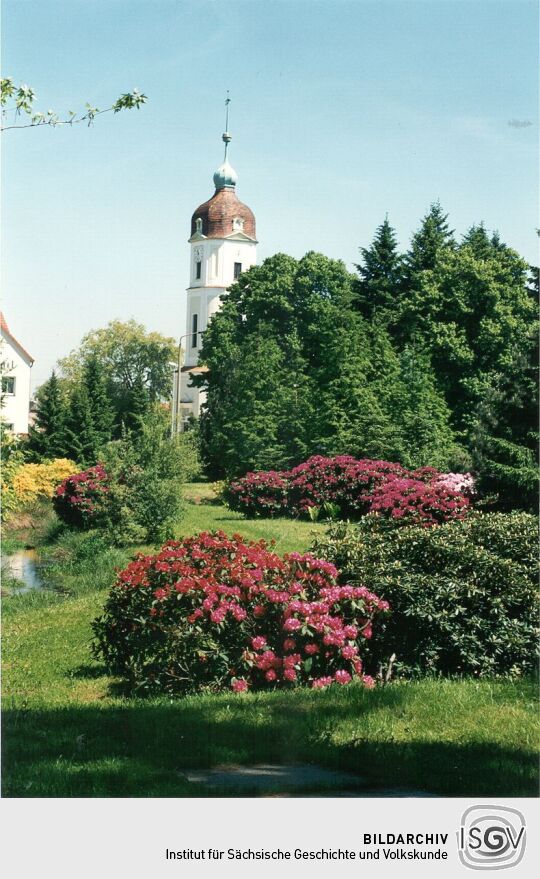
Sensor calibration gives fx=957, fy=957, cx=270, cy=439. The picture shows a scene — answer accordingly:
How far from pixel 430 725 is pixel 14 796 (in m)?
2.40

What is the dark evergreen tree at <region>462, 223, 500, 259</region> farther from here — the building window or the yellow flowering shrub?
the yellow flowering shrub

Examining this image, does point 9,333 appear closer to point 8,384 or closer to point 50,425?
point 8,384

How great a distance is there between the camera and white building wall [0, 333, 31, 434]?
904cm

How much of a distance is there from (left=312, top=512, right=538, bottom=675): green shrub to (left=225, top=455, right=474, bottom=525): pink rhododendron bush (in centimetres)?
295

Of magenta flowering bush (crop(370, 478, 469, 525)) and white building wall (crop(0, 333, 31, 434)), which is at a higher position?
white building wall (crop(0, 333, 31, 434))

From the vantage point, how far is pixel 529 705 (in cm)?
608

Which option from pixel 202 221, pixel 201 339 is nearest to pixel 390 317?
pixel 201 339

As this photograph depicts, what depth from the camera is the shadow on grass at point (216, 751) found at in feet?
16.1

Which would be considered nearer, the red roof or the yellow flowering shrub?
the red roof

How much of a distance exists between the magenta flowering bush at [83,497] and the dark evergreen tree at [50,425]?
650mm

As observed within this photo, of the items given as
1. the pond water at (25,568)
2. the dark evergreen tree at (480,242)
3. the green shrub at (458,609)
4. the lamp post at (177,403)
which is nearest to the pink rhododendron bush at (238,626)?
the green shrub at (458,609)
